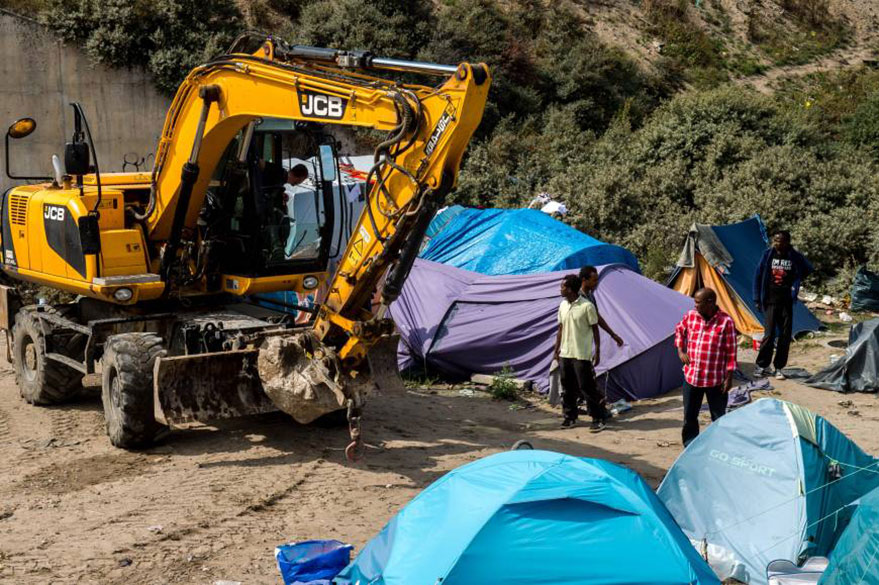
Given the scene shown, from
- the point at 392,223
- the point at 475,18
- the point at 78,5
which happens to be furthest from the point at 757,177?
the point at 78,5

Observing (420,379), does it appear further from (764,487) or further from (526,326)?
(764,487)

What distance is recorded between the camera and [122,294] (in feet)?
32.8

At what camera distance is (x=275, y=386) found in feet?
28.2

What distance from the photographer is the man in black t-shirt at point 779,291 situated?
12180 millimetres

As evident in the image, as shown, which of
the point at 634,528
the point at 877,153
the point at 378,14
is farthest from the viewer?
the point at 378,14

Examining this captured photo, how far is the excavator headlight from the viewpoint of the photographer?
393 inches

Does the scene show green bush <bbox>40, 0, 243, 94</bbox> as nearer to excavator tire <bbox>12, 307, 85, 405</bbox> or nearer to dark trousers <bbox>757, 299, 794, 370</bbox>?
excavator tire <bbox>12, 307, 85, 405</bbox>

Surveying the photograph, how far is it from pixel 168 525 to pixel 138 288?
130 inches

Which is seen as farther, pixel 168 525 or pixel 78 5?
pixel 78 5

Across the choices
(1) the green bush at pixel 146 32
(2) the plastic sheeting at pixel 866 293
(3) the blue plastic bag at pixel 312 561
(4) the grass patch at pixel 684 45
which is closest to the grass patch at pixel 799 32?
(4) the grass patch at pixel 684 45

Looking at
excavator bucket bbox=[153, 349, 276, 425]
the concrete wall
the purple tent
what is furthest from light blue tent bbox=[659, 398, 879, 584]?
the concrete wall

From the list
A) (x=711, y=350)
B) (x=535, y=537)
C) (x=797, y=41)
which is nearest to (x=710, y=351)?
(x=711, y=350)

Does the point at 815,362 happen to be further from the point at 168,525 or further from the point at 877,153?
the point at 877,153

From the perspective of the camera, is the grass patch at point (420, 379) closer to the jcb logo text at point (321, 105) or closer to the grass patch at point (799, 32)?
the jcb logo text at point (321, 105)
